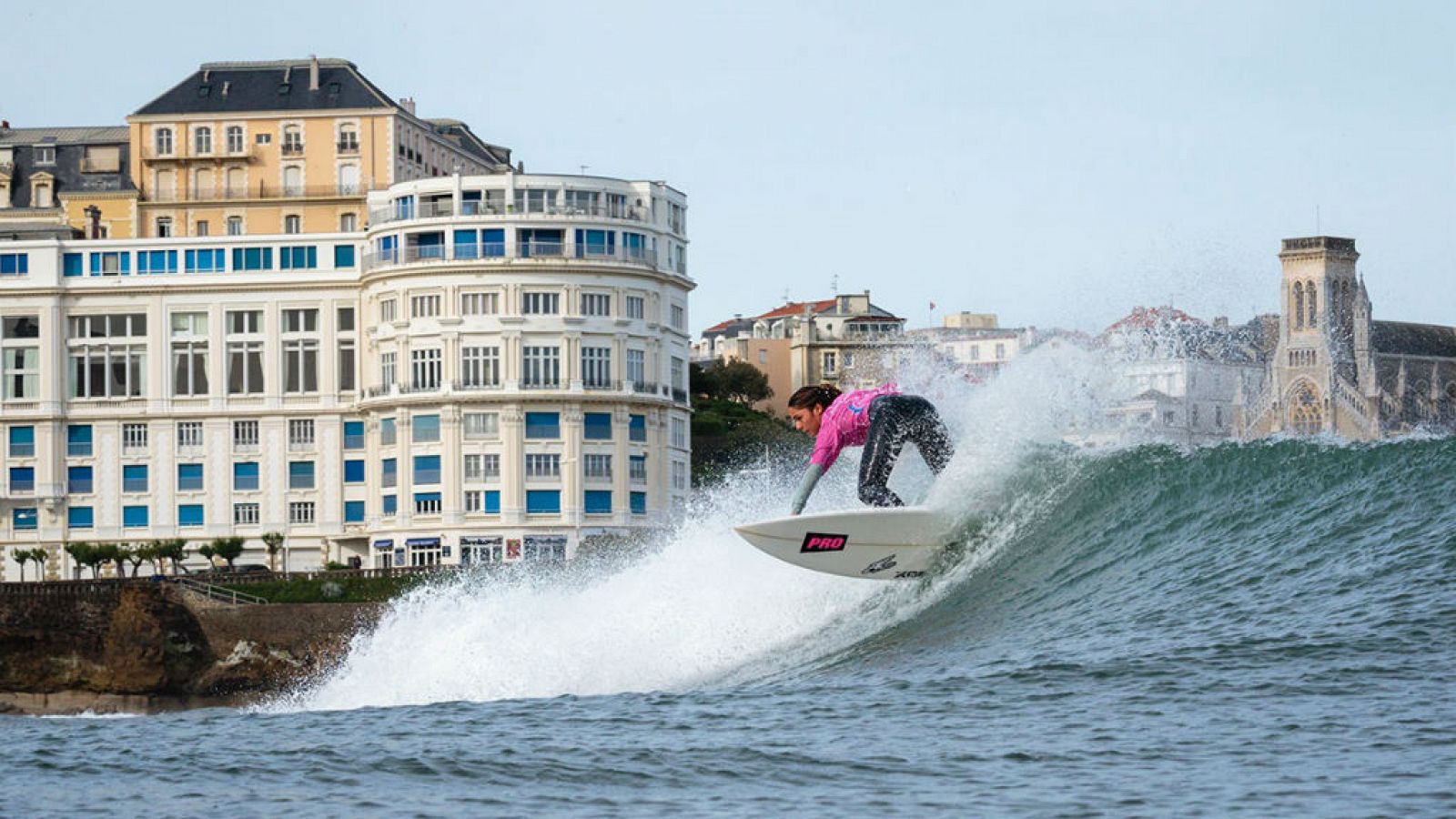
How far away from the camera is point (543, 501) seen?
318 feet

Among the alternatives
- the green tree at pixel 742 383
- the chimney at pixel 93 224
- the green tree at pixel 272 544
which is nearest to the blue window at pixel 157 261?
the chimney at pixel 93 224

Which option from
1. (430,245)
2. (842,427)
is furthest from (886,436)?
(430,245)

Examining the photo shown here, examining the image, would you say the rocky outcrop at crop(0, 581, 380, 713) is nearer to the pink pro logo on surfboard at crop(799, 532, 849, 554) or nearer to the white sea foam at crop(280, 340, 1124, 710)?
the white sea foam at crop(280, 340, 1124, 710)

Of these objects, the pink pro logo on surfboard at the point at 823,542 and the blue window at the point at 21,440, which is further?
the blue window at the point at 21,440

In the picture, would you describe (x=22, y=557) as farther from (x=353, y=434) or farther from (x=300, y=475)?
(x=353, y=434)

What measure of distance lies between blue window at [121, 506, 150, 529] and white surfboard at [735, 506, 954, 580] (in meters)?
76.5

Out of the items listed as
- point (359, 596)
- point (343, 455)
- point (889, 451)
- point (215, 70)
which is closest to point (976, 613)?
point (889, 451)

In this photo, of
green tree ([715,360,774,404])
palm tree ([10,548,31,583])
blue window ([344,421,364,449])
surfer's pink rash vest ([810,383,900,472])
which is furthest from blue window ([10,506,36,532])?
surfer's pink rash vest ([810,383,900,472])

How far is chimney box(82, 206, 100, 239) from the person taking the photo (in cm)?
11212

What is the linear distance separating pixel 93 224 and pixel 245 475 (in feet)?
58.4

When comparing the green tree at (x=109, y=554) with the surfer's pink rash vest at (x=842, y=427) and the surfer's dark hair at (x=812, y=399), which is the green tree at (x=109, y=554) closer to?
the surfer's dark hair at (x=812, y=399)

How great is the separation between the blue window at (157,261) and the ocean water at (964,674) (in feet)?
224

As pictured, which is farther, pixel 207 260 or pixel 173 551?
pixel 207 260

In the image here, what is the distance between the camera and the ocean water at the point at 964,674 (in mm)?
18656
